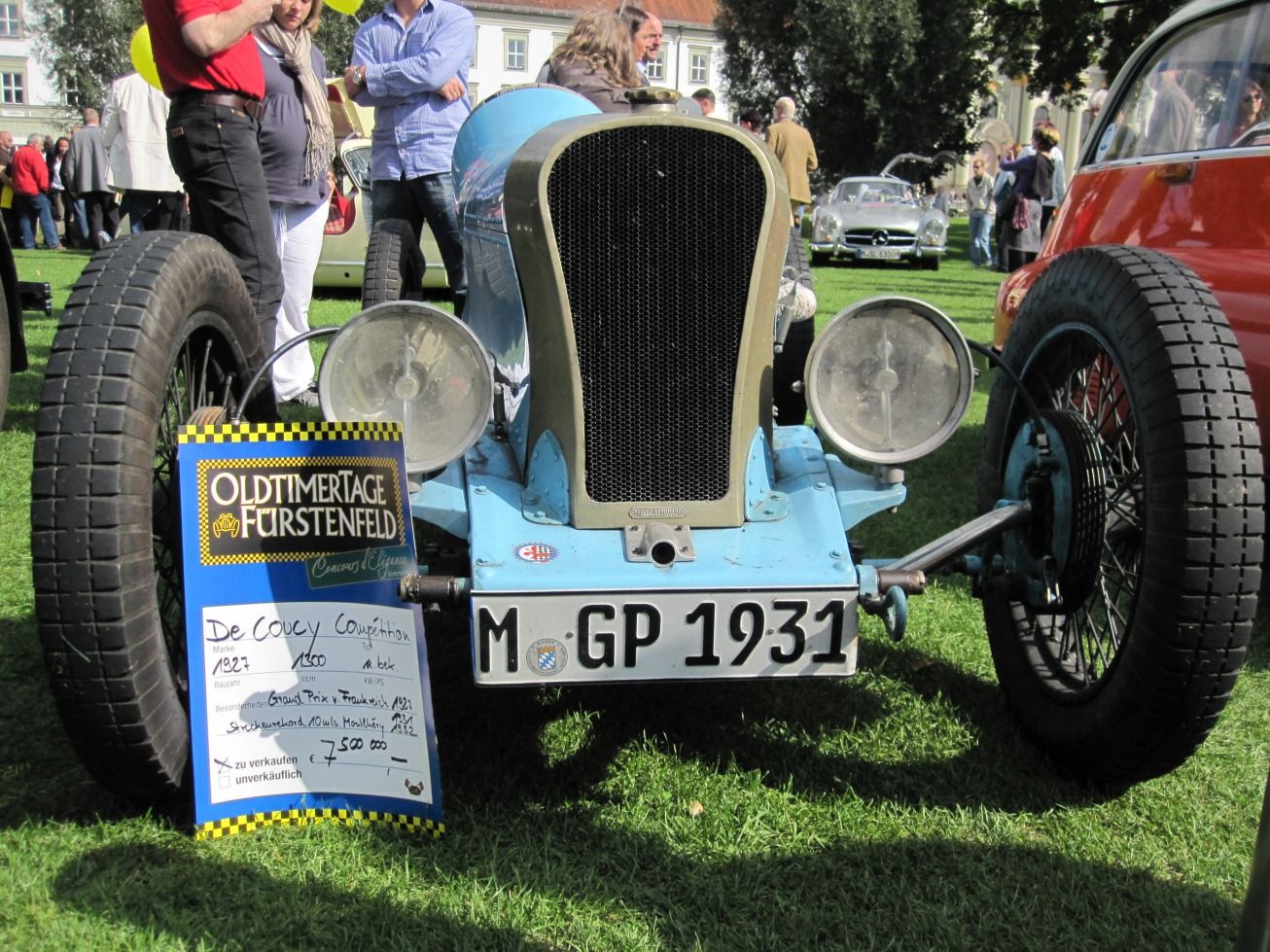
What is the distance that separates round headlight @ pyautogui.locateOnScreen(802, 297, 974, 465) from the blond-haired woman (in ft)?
7.22

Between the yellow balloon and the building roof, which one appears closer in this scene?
the yellow balloon

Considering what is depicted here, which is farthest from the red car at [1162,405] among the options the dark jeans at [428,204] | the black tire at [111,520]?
the dark jeans at [428,204]

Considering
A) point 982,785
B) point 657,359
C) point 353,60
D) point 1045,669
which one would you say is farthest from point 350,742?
point 353,60

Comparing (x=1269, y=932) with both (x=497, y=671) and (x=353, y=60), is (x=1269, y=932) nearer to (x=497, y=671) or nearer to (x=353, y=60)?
(x=497, y=671)

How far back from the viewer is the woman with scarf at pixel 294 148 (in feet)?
15.5

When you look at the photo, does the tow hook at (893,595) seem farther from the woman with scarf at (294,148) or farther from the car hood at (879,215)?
the car hood at (879,215)

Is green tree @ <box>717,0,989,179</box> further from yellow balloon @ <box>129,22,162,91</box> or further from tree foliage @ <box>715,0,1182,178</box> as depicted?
yellow balloon @ <box>129,22,162,91</box>

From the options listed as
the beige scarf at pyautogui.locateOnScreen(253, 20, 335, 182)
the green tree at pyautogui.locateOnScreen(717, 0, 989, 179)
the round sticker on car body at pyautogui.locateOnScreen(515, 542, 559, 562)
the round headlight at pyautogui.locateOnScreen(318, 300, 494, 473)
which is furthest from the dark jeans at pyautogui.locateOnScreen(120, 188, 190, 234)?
the green tree at pyautogui.locateOnScreen(717, 0, 989, 179)

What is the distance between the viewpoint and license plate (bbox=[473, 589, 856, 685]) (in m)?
2.20

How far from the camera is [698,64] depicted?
65375 mm

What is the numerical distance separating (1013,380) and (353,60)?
4111 mm

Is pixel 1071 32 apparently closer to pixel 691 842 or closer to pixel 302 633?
pixel 691 842

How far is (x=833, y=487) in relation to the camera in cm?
262

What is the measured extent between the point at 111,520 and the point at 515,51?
6446 cm
